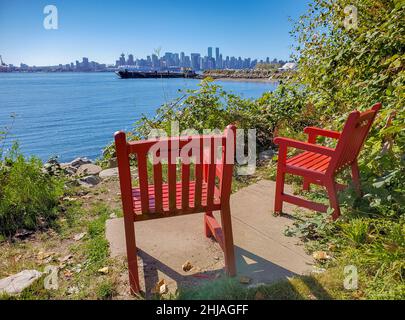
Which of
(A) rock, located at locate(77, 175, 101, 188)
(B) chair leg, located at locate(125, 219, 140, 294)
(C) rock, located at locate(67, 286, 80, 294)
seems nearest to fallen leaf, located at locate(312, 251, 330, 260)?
(B) chair leg, located at locate(125, 219, 140, 294)

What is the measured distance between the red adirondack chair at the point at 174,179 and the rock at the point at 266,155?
3316mm

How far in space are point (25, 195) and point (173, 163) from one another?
2561 millimetres

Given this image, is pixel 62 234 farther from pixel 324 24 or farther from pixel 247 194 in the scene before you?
pixel 324 24

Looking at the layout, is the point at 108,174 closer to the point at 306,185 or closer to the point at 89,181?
the point at 89,181

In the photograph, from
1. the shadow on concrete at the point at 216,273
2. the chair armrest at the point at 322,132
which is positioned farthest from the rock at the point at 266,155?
the shadow on concrete at the point at 216,273

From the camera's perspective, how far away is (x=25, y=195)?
12.2ft

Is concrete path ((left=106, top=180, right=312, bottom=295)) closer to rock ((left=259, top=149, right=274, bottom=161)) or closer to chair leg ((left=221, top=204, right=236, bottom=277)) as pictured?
chair leg ((left=221, top=204, right=236, bottom=277))

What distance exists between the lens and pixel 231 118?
247 inches

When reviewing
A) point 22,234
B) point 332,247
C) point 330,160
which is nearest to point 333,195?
point 330,160

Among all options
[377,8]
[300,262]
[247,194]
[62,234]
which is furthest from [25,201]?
[377,8]

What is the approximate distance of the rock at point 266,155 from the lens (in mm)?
5660

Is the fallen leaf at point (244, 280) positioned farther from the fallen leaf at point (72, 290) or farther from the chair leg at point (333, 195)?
the fallen leaf at point (72, 290)
